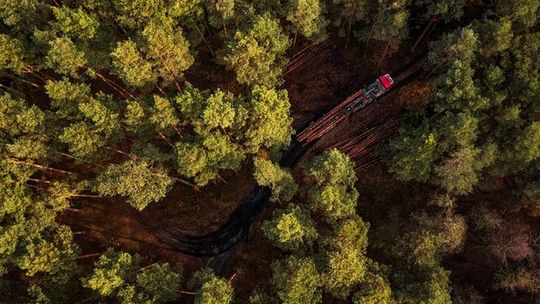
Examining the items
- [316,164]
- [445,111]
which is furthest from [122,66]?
[445,111]

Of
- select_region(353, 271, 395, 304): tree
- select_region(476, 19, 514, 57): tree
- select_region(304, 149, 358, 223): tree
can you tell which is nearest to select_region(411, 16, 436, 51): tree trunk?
select_region(476, 19, 514, 57): tree

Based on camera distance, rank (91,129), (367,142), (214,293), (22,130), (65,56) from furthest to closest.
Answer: (367,142) → (22,130) → (91,129) → (65,56) → (214,293)

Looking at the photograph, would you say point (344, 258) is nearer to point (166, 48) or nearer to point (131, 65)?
point (166, 48)

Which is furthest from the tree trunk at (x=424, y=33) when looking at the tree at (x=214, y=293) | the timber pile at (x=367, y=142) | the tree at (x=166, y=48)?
the tree at (x=214, y=293)

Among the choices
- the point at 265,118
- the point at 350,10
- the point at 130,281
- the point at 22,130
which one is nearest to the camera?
the point at 265,118

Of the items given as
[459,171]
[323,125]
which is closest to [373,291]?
[459,171]

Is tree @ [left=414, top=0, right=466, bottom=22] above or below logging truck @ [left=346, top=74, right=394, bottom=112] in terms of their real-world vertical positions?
above

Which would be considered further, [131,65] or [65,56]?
[131,65]

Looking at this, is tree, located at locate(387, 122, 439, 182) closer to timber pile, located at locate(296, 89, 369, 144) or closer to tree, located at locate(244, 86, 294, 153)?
timber pile, located at locate(296, 89, 369, 144)
